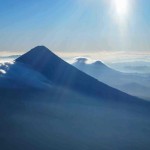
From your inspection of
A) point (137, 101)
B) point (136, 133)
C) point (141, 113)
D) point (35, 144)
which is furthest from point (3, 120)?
point (137, 101)

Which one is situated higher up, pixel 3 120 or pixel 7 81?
pixel 7 81

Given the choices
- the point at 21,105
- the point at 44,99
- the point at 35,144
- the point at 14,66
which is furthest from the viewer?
the point at 14,66

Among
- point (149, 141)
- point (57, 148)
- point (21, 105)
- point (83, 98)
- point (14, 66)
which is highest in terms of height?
point (14, 66)

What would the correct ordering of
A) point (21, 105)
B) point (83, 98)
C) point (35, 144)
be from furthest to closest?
point (83, 98), point (21, 105), point (35, 144)

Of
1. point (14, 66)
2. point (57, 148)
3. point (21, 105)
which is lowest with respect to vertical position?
point (57, 148)

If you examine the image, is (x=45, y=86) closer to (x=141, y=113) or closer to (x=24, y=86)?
(x=24, y=86)

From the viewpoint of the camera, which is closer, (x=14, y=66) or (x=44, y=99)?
(x=44, y=99)

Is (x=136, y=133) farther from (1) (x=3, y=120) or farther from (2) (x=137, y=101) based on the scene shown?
(2) (x=137, y=101)

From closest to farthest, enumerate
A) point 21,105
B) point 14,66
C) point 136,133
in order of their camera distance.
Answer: point 136,133 → point 21,105 → point 14,66

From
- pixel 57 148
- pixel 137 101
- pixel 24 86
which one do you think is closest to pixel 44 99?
pixel 24 86
